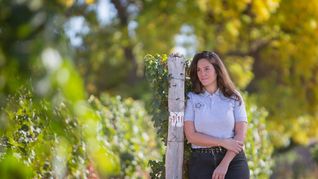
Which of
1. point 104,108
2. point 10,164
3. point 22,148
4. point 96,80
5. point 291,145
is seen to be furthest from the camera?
point 96,80

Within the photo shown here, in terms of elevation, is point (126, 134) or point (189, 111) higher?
point (126, 134)

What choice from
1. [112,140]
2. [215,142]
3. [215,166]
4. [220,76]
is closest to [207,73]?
[220,76]

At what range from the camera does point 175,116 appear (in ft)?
17.2

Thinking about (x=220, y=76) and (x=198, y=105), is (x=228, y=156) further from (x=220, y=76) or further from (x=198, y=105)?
(x=220, y=76)

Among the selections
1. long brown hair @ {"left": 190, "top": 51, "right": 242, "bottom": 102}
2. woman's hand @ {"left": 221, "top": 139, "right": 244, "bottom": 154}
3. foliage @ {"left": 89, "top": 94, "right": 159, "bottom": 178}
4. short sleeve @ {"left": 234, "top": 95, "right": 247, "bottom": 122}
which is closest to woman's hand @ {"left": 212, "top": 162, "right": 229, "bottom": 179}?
woman's hand @ {"left": 221, "top": 139, "right": 244, "bottom": 154}

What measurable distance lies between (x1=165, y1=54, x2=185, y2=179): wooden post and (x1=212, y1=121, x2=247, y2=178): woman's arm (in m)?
0.40

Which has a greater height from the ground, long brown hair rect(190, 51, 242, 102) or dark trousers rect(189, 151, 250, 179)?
long brown hair rect(190, 51, 242, 102)

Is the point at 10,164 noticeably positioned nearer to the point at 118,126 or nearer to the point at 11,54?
the point at 11,54

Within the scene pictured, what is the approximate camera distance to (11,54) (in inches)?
57.0

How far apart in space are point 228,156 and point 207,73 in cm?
57

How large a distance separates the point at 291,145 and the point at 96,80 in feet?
17.0

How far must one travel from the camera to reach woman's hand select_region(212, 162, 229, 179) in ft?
15.8

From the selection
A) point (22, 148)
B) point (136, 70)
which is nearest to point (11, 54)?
A: point (22, 148)

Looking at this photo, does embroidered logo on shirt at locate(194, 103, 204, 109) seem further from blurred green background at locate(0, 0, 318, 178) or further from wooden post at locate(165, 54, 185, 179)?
blurred green background at locate(0, 0, 318, 178)
